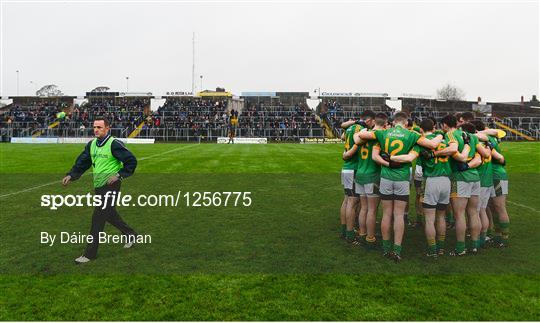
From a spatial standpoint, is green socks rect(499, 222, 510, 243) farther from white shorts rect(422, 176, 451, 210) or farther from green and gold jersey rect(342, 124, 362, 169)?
green and gold jersey rect(342, 124, 362, 169)

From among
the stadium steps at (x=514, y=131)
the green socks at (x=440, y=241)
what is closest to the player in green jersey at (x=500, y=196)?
the green socks at (x=440, y=241)

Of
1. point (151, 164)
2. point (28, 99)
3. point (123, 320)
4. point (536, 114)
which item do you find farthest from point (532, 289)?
point (28, 99)

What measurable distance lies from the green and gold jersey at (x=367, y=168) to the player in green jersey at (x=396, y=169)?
0.39m

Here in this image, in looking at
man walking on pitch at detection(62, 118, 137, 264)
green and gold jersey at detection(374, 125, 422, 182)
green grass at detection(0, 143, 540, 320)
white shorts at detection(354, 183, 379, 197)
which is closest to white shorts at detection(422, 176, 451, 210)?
green and gold jersey at detection(374, 125, 422, 182)

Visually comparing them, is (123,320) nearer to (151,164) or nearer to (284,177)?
(284,177)

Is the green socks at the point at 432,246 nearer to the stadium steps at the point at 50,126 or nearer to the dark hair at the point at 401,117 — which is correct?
the dark hair at the point at 401,117

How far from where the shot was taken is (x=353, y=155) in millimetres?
7133

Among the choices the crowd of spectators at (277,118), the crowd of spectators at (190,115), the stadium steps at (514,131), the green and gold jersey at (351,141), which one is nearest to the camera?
the green and gold jersey at (351,141)

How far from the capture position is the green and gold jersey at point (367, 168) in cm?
681

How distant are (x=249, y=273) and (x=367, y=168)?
9.08 ft

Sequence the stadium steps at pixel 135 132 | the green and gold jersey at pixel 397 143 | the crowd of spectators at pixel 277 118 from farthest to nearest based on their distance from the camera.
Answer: the crowd of spectators at pixel 277 118 < the stadium steps at pixel 135 132 < the green and gold jersey at pixel 397 143

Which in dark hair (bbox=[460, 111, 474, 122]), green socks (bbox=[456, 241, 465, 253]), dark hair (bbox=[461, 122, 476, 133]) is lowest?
green socks (bbox=[456, 241, 465, 253])

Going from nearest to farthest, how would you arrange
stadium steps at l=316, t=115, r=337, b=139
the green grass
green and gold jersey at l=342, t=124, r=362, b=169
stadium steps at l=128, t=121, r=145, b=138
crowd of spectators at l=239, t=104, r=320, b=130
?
the green grass
green and gold jersey at l=342, t=124, r=362, b=169
stadium steps at l=128, t=121, r=145, b=138
stadium steps at l=316, t=115, r=337, b=139
crowd of spectators at l=239, t=104, r=320, b=130

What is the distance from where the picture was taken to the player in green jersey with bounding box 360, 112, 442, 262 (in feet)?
20.2
